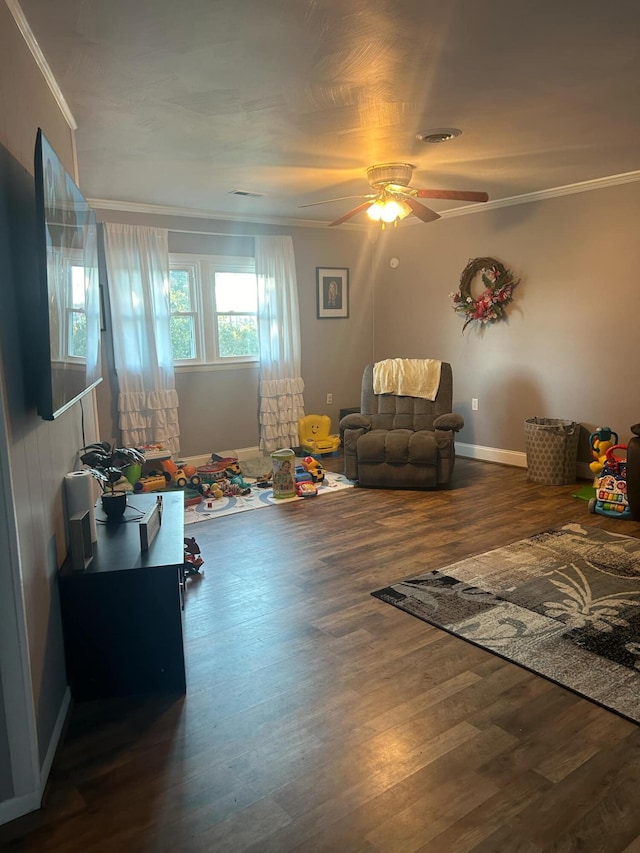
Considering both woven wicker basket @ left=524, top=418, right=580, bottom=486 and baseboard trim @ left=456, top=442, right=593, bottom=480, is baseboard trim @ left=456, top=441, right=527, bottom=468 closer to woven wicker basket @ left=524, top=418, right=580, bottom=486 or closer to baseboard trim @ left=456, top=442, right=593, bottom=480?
baseboard trim @ left=456, top=442, right=593, bottom=480

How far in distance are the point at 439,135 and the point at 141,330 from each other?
3055 millimetres

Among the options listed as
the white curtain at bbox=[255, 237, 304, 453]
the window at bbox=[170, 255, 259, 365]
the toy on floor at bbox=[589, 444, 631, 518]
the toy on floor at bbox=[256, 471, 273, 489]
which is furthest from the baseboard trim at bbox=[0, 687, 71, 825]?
the white curtain at bbox=[255, 237, 304, 453]

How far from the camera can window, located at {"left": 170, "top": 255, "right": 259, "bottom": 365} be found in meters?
5.67

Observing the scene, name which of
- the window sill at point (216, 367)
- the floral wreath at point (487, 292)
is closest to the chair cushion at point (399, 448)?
the floral wreath at point (487, 292)

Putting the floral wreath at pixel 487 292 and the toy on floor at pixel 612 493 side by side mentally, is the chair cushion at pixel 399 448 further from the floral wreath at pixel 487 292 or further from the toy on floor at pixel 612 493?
the floral wreath at pixel 487 292

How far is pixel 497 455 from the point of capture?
588 cm

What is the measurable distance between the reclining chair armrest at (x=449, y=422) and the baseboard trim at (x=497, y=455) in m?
0.96

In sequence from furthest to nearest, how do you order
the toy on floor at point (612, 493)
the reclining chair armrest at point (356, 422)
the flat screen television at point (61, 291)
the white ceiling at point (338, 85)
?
the reclining chair armrest at point (356, 422) → the toy on floor at point (612, 493) → the white ceiling at point (338, 85) → the flat screen television at point (61, 291)

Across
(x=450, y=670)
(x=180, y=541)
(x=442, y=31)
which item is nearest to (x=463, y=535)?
(x=450, y=670)

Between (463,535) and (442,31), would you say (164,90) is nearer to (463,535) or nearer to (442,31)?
(442,31)

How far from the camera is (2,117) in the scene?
1.75 meters

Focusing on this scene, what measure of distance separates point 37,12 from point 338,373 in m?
4.96

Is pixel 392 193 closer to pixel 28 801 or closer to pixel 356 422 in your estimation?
pixel 356 422

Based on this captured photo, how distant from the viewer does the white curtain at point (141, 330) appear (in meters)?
5.12
